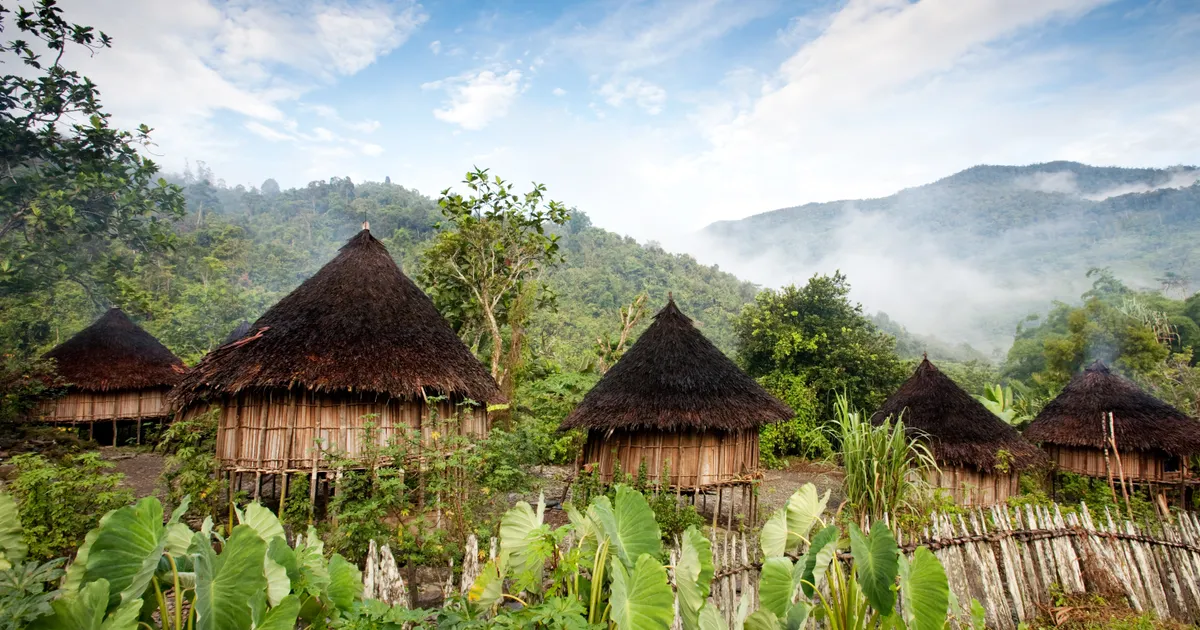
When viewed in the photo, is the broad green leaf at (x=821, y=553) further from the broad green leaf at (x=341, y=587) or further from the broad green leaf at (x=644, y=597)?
the broad green leaf at (x=341, y=587)

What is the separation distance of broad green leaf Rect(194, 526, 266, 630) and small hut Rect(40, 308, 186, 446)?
15.3 meters

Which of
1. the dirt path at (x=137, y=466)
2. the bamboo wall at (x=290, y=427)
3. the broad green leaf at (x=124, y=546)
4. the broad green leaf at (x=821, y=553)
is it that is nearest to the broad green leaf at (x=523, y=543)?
→ the broad green leaf at (x=821, y=553)

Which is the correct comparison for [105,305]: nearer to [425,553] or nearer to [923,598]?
[425,553]

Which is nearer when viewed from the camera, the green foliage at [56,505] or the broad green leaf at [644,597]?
the broad green leaf at [644,597]

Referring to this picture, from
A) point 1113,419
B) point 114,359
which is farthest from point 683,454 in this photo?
point 114,359

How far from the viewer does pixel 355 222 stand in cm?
4722

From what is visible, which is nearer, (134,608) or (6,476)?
(134,608)

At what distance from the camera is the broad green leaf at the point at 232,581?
215 cm

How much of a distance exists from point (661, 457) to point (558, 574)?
678 centimetres

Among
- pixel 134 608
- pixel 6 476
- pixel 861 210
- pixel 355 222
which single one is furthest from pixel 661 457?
pixel 861 210

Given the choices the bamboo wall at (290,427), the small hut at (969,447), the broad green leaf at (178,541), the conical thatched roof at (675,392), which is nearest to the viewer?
the broad green leaf at (178,541)

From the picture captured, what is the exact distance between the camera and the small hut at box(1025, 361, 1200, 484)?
11.7 m

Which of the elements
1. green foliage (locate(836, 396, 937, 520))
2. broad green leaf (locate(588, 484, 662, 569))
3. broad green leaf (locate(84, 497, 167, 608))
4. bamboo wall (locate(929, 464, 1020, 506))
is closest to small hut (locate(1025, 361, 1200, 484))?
bamboo wall (locate(929, 464, 1020, 506))

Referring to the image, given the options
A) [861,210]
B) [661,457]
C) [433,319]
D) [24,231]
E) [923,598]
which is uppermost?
[861,210]
